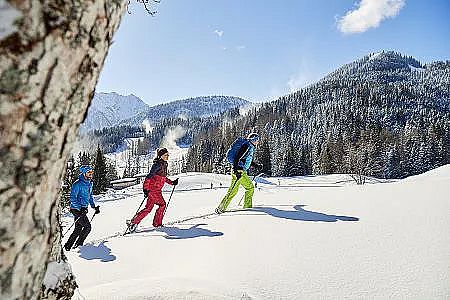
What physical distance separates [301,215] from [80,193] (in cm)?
428

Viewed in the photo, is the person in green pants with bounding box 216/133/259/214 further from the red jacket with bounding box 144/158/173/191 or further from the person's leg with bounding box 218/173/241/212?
the red jacket with bounding box 144/158/173/191

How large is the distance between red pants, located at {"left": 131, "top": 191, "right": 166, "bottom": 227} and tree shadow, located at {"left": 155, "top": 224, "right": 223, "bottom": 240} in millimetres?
800

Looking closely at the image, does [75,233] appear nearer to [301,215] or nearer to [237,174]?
[237,174]

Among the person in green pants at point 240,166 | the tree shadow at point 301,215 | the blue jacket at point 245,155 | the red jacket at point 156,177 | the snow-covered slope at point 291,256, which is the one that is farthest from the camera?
the blue jacket at point 245,155

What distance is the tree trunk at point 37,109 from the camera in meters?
0.96

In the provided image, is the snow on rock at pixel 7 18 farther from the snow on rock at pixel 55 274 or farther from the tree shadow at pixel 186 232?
the tree shadow at pixel 186 232

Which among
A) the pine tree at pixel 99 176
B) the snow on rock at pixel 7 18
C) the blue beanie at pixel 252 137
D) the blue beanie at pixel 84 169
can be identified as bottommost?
the pine tree at pixel 99 176

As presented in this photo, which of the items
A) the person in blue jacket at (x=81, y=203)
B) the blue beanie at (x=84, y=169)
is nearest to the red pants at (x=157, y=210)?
the person in blue jacket at (x=81, y=203)

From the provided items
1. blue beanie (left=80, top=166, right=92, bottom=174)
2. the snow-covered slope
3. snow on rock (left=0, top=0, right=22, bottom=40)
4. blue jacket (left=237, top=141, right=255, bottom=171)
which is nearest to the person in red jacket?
the snow-covered slope

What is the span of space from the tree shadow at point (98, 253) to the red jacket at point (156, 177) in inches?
84.3

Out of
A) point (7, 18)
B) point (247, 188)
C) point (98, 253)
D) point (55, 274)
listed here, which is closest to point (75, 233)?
point (98, 253)

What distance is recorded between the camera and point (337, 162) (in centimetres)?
7094

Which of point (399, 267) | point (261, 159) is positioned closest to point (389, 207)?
point (399, 267)

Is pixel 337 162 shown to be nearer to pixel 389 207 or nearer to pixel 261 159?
pixel 261 159
